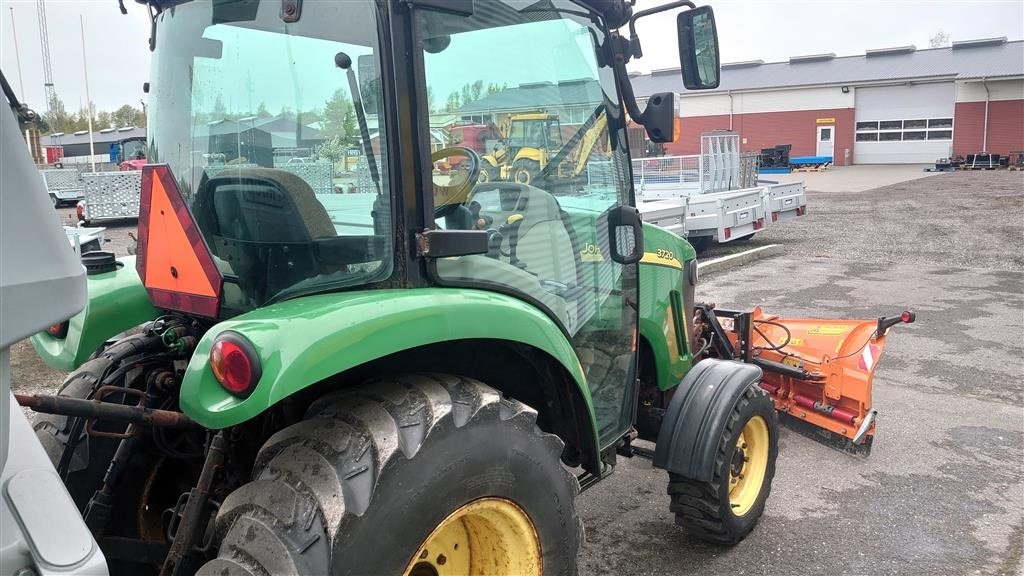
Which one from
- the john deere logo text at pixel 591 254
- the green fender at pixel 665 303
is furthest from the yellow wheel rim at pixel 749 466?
the john deere logo text at pixel 591 254

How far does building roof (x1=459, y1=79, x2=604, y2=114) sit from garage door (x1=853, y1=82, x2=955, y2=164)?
4072cm

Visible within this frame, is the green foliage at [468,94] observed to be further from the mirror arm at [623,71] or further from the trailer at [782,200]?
the trailer at [782,200]

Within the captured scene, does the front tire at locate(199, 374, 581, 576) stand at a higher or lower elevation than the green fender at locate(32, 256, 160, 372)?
lower

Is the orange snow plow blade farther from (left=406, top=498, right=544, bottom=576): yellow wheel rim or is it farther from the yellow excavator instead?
(left=406, top=498, right=544, bottom=576): yellow wheel rim

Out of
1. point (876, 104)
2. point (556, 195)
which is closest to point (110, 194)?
point (556, 195)

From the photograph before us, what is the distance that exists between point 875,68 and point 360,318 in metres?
45.0

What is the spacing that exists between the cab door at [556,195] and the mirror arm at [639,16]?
0.13 metres

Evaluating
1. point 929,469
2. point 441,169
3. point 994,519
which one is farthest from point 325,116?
point 929,469

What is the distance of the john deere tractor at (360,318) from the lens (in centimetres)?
184

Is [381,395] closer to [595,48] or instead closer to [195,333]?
[195,333]

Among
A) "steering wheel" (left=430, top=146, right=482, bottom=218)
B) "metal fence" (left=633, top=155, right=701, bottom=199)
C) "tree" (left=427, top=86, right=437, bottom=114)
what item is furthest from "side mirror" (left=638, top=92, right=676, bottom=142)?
"metal fence" (left=633, top=155, right=701, bottom=199)

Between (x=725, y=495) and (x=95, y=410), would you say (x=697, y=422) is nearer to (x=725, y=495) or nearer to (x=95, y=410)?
(x=725, y=495)

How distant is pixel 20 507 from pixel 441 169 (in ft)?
4.38

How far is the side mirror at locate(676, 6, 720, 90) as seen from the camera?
9.63ft
